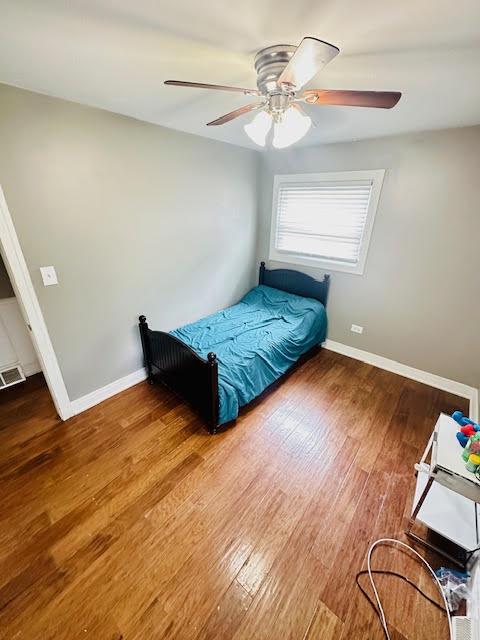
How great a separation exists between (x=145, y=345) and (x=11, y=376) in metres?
1.45

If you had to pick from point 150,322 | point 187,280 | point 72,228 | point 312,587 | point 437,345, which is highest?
point 72,228

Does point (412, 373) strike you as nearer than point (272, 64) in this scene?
No

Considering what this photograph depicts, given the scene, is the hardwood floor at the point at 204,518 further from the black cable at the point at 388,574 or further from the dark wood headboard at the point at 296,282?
the dark wood headboard at the point at 296,282

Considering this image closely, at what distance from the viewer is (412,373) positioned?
282 cm

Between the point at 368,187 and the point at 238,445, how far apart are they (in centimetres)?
280

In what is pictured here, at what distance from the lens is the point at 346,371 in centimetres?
294

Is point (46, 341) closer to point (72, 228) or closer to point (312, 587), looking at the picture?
point (72, 228)

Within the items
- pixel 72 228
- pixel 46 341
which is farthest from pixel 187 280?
pixel 46 341

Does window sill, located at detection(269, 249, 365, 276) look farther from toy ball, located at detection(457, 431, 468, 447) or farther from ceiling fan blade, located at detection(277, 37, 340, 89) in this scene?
ceiling fan blade, located at detection(277, 37, 340, 89)

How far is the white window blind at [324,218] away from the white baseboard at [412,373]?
3.57ft

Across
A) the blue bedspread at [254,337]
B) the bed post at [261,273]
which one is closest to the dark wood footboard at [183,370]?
the blue bedspread at [254,337]

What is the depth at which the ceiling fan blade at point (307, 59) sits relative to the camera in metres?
0.77

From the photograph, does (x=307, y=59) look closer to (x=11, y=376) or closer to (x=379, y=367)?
(x=379, y=367)

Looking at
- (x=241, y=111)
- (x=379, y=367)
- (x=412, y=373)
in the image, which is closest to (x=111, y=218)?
(x=241, y=111)
